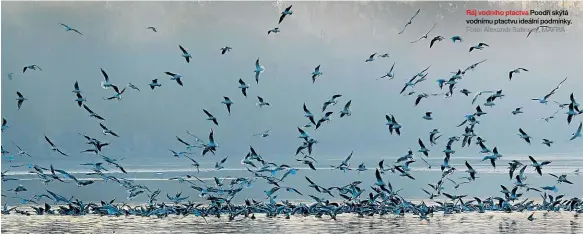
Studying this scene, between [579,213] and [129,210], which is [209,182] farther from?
[579,213]

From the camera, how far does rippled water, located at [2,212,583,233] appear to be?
1559cm

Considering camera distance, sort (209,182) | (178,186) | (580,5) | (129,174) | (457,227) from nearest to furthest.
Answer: (457,227) < (580,5) < (178,186) < (209,182) < (129,174)

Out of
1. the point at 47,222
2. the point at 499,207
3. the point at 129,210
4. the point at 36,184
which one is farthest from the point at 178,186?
the point at 499,207

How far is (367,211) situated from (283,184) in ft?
29.9

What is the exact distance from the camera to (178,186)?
2602 centimetres

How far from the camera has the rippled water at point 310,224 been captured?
15594 mm

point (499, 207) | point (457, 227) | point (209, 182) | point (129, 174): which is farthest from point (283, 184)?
point (457, 227)

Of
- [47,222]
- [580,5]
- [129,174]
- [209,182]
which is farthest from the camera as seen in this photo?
[129,174]

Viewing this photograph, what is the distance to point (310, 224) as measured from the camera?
54.2 ft

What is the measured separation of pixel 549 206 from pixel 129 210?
9.64 m

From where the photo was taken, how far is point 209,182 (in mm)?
27797

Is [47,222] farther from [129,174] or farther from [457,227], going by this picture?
[129,174]

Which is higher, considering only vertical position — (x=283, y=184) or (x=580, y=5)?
(x=580, y=5)

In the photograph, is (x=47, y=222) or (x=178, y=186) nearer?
(x=47, y=222)
